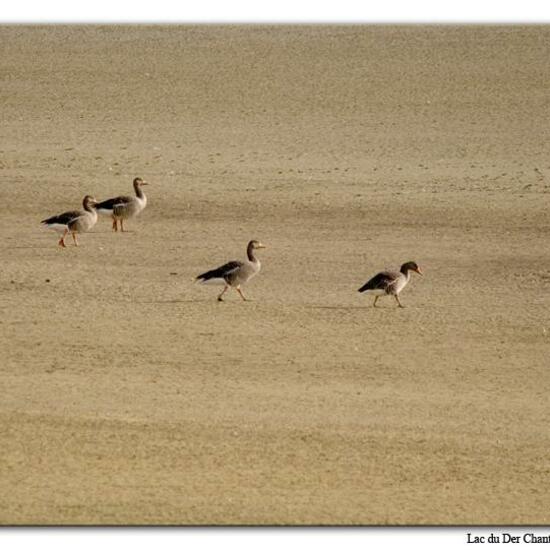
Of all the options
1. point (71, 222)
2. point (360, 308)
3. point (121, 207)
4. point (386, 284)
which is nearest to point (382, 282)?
point (386, 284)

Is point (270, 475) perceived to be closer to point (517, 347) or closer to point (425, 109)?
point (517, 347)

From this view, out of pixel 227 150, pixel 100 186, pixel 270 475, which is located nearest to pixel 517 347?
pixel 270 475

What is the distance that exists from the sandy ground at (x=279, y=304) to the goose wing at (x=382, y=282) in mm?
295

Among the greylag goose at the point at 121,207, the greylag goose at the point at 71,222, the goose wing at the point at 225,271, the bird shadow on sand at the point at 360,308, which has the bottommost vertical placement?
the bird shadow on sand at the point at 360,308

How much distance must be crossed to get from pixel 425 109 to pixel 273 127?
12.8ft

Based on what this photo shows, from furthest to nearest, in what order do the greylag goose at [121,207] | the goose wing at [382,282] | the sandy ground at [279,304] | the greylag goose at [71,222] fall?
the greylag goose at [121,207], the greylag goose at [71,222], the goose wing at [382,282], the sandy ground at [279,304]

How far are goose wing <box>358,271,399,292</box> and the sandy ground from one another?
0.97 feet

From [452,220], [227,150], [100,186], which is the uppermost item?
[227,150]

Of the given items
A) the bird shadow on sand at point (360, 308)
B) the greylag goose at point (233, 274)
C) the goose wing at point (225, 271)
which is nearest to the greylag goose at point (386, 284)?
the bird shadow on sand at point (360, 308)

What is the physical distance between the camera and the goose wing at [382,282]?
1741 centimetres

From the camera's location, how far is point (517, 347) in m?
16.3

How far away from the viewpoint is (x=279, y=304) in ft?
58.5

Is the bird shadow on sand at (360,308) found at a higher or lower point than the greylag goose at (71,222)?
lower

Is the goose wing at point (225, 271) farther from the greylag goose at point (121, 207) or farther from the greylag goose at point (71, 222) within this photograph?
the greylag goose at point (121, 207)
